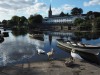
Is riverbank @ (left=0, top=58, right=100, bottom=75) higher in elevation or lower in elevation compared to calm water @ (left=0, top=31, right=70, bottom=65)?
higher

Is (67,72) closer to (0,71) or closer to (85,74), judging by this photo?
(85,74)

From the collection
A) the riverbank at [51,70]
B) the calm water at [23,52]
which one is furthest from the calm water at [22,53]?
the riverbank at [51,70]

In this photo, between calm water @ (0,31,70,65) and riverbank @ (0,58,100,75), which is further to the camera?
calm water @ (0,31,70,65)

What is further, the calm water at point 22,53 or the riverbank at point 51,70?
the calm water at point 22,53

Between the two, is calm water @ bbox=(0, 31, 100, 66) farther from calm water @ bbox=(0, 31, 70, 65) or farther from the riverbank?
the riverbank

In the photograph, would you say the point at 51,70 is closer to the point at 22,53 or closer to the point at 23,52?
the point at 22,53

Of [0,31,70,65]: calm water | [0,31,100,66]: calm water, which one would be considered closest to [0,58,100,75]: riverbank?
[0,31,100,66]: calm water

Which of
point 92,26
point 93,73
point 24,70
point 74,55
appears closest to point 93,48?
point 74,55

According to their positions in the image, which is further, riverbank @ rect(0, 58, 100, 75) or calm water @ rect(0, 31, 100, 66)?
calm water @ rect(0, 31, 100, 66)

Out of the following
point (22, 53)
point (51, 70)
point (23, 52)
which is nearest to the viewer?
point (51, 70)

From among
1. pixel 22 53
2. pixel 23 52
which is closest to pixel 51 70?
pixel 22 53

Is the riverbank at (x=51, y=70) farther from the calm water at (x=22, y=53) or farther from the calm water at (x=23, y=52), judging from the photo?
the calm water at (x=22, y=53)

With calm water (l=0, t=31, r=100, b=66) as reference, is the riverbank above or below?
above

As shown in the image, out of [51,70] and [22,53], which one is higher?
[51,70]
